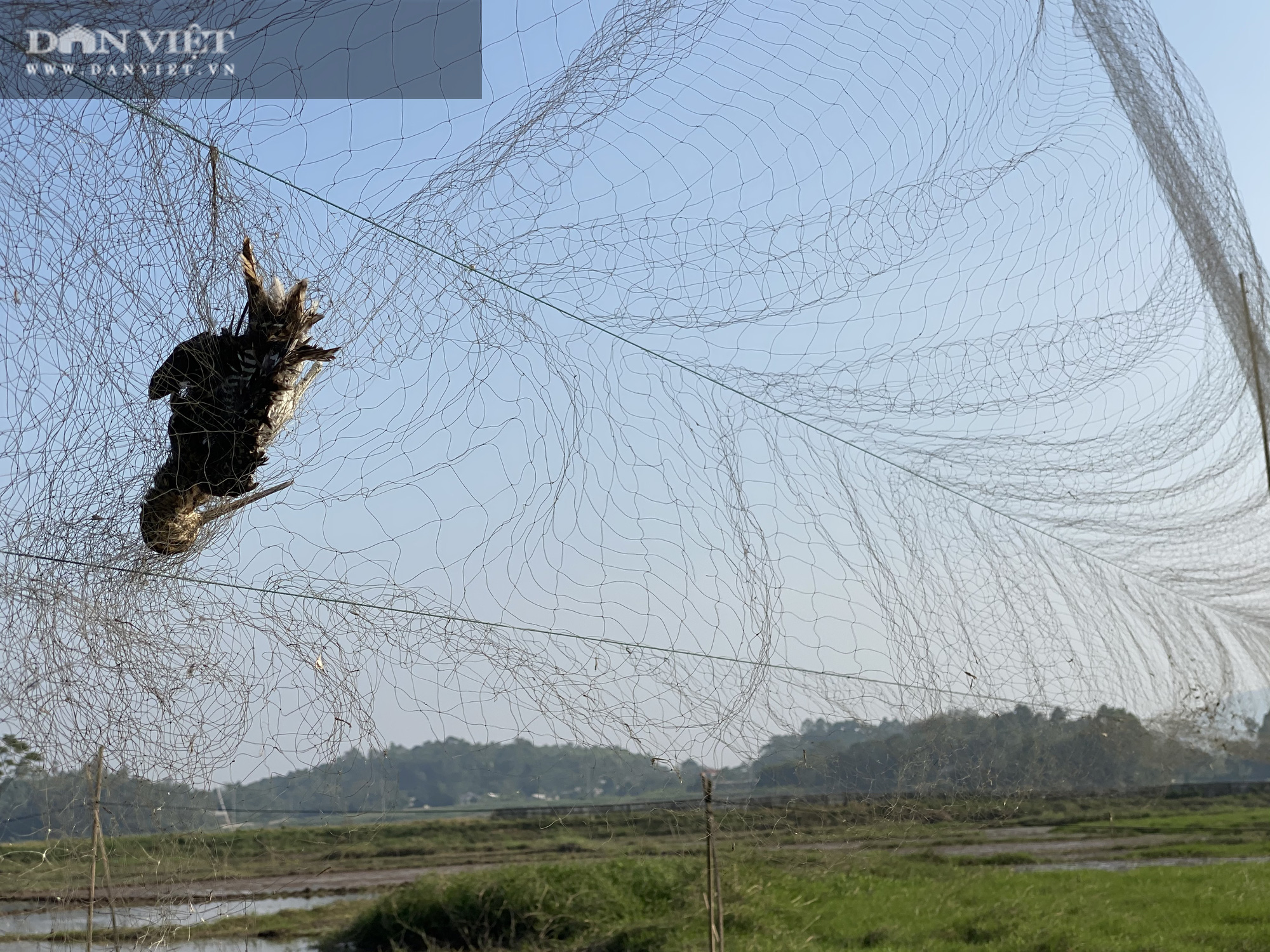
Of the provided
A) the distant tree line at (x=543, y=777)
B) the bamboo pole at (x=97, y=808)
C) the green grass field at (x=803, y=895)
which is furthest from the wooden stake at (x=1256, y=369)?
the bamboo pole at (x=97, y=808)

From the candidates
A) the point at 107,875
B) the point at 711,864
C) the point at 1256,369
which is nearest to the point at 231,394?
the point at 107,875

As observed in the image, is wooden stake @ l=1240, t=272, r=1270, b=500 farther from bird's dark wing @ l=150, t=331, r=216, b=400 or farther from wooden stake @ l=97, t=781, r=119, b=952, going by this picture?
wooden stake @ l=97, t=781, r=119, b=952

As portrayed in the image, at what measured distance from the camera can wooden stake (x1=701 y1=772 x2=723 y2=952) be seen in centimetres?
443

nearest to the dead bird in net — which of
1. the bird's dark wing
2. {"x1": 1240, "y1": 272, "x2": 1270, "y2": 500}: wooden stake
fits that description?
the bird's dark wing

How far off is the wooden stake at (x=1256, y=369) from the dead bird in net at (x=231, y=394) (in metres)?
6.44

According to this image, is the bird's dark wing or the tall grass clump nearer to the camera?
the bird's dark wing

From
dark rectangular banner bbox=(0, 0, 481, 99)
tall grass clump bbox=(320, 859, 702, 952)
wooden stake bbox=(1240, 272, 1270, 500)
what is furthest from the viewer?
tall grass clump bbox=(320, 859, 702, 952)

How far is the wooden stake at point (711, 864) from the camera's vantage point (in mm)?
4426

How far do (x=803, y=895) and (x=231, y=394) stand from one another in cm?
1612

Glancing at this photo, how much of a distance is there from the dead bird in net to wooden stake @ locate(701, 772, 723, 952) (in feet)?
7.38

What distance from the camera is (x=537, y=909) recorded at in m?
17.9

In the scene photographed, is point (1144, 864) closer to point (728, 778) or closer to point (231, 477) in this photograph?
point (728, 778)

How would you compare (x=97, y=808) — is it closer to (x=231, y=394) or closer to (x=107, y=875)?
(x=107, y=875)

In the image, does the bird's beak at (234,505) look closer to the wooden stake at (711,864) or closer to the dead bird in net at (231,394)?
the dead bird in net at (231,394)
